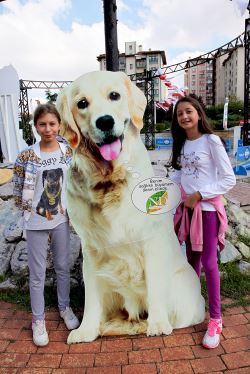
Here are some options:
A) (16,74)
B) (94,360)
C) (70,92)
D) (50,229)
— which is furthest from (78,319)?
(16,74)

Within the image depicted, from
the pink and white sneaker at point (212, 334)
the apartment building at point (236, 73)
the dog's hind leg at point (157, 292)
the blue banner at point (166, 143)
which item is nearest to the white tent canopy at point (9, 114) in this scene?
the blue banner at point (166, 143)

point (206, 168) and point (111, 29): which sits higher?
point (111, 29)

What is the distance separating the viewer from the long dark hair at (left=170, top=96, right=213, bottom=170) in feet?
7.46

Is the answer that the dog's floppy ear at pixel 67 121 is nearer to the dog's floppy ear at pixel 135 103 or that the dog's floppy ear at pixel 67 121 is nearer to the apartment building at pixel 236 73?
the dog's floppy ear at pixel 135 103

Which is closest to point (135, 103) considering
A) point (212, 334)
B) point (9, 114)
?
point (212, 334)

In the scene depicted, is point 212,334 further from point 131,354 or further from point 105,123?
point 105,123

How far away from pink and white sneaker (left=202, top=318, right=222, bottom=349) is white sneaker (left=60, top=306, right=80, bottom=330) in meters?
0.94

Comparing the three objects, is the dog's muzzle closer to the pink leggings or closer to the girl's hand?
the girl's hand

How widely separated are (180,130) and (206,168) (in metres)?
0.34

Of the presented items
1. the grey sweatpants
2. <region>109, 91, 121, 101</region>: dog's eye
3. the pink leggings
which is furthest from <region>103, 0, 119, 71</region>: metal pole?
Result: the pink leggings

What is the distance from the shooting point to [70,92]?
2.16 metres

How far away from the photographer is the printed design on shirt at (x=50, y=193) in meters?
2.32

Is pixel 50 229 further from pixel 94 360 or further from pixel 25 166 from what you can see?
pixel 94 360

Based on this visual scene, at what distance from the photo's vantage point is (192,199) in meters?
2.26
